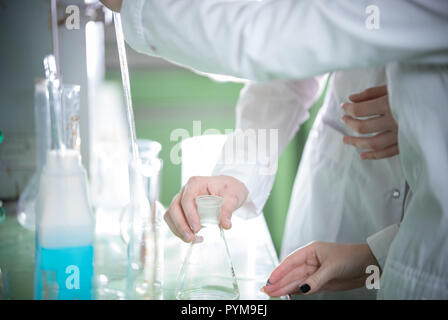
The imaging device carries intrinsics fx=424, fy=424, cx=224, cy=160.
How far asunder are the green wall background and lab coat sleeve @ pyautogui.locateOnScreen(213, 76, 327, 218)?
3.25ft

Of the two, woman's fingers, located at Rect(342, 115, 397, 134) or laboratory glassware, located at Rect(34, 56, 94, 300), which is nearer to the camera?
laboratory glassware, located at Rect(34, 56, 94, 300)

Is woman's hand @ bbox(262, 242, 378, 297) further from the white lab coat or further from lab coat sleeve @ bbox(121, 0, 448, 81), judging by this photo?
lab coat sleeve @ bbox(121, 0, 448, 81)

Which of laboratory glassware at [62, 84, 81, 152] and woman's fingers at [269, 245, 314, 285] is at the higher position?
laboratory glassware at [62, 84, 81, 152]

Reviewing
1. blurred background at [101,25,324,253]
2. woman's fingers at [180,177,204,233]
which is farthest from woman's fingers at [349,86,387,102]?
blurred background at [101,25,324,253]

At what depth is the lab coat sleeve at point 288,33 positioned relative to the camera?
1.50 ft

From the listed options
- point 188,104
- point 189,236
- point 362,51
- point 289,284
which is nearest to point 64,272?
point 189,236

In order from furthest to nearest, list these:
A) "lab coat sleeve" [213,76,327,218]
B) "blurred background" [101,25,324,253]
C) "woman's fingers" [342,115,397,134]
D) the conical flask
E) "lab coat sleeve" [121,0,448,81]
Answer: "blurred background" [101,25,324,253] → "lab coat sleeve" [213,76,327,218] → "woman's fingers" [342,115,397,134] → the conical flask → "lab coat sleeve" [121,0,448,81]

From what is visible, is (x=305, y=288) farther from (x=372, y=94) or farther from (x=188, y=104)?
(x=188, y=104)

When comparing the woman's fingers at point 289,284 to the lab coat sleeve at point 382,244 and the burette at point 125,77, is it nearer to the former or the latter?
the lab coat sleeve at point 382,244

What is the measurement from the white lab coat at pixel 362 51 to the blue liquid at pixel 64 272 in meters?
0.27

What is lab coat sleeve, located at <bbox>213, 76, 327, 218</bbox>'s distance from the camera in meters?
0.83

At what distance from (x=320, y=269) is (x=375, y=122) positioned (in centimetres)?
27

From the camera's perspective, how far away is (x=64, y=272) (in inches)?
19.6

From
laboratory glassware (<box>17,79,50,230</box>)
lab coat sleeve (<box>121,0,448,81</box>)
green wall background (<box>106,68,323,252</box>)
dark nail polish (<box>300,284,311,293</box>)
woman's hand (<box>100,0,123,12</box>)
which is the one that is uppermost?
green wall background (<box>106,68,323,252</box>)
